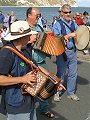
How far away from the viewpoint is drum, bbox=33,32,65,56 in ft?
17.6

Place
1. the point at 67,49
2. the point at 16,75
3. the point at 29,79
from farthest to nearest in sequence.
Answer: the point at 67,49, the point at 16,75, the point at 29,79

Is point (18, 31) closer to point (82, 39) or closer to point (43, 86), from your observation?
point (43, 86)

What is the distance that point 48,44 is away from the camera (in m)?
5.44

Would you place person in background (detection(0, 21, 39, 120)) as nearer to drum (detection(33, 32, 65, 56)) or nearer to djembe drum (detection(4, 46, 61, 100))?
djembe drum (detection(4, 46, 61, 100))

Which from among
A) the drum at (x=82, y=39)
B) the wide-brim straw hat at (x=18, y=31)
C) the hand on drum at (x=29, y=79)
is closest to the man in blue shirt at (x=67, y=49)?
the drum at (x=82, y=39)

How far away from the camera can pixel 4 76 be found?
3.62m

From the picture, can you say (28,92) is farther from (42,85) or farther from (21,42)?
(21,42)

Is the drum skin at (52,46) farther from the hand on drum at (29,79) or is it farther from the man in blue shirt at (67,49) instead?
the hand on drum at (29,79)

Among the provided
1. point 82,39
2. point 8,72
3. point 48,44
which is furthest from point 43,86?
point 82,39

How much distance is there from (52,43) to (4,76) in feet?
6.50

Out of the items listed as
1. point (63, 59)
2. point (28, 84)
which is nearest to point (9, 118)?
point (28, 84)

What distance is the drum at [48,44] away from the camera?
5352 millimetres

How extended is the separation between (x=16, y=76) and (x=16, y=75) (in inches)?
0.5

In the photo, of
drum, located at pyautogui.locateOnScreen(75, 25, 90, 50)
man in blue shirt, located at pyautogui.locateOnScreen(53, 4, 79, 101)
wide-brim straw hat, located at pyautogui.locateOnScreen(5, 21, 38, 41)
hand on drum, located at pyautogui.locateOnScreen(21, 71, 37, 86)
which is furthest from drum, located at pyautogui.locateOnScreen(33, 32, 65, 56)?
hand on drum, located at pyautogui.locateOnScreen(21, 71, 37, 86)
